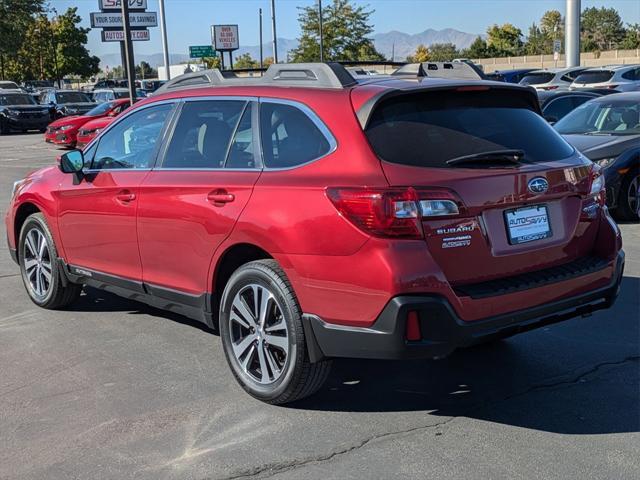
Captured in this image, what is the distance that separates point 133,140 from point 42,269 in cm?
166

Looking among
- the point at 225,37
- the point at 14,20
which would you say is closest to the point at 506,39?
the point at 225,37

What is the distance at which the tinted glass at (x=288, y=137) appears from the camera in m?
4.21

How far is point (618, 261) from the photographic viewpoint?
4.61 metres

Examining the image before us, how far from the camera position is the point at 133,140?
221 inches

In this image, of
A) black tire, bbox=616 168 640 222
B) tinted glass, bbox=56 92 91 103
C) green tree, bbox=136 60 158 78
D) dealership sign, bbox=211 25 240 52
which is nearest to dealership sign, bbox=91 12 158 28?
dealership sign, bbox=211 25 240 52

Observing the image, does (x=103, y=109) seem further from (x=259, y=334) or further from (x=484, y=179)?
(x=484, y=179)

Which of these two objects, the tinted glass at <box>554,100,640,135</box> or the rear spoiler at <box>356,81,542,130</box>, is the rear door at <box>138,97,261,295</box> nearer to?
the rear spoiler at <box>356,81,542,130</box>

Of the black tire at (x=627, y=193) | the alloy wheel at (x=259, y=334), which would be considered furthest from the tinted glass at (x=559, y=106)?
the alloy wheel at (x=259, y=334)

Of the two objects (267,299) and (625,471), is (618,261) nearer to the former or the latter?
(625,471)

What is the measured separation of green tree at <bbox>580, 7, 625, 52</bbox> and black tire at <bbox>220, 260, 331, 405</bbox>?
10291 centimetres

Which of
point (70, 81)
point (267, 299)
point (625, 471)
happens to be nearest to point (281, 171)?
point (267, 299)

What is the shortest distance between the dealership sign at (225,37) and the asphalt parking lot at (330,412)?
198 feet

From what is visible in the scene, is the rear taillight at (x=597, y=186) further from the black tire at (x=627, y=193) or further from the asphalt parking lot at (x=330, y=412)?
the black tire at (x=627, y=193)

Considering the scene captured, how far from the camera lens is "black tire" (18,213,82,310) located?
6.34m
